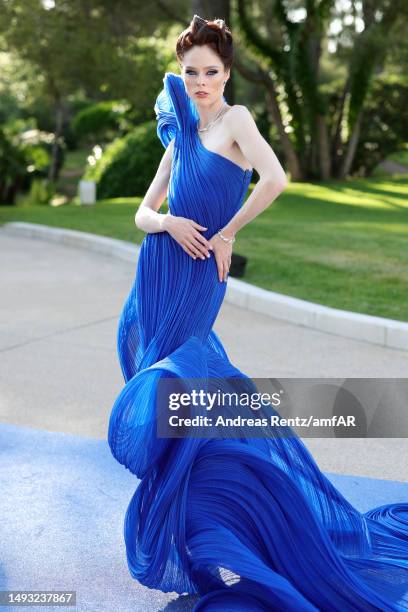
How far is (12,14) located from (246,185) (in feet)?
61.6

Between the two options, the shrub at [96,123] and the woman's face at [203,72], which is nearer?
the woman's face at [203,72]

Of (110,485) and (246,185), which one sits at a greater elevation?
(246,185)

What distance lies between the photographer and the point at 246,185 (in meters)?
3.37

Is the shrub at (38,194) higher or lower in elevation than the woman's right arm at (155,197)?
lower

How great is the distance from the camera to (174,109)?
3.38 metres

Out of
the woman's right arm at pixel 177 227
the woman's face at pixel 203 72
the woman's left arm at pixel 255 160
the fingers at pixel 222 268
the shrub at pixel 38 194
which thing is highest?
the woman's face at pixel 203 72

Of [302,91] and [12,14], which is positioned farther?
[12,14]

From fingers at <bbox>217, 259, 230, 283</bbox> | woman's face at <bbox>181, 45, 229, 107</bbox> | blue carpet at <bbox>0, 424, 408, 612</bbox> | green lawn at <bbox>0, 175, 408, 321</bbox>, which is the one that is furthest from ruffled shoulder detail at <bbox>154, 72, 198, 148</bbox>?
green lawn at <bbox>0, 175, 408, 321</bbox>

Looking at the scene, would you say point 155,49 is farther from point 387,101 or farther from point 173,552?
point 173,552

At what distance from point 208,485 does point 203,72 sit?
1.41 meters

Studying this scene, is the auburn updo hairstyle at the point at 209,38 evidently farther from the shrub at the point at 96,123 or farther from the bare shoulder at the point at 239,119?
the shrub at the point at 96,123

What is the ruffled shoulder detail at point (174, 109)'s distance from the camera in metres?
3.35

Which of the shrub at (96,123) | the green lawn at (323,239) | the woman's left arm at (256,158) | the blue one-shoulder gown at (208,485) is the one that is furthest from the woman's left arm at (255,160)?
the shrub at (96,123)

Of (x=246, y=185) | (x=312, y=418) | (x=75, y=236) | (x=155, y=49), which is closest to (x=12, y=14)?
(x=155, y=49)
